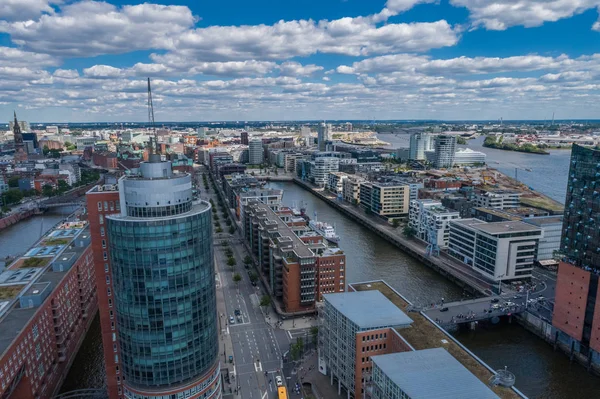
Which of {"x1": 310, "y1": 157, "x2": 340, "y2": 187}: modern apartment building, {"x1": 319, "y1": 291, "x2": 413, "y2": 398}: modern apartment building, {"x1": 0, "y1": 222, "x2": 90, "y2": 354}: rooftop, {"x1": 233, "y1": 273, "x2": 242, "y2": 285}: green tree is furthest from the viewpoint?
{"x1": 310, "y1": 157, "x2": 340, "y2": 187}: modern apartment building

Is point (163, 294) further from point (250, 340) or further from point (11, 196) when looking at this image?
point (11, 196)

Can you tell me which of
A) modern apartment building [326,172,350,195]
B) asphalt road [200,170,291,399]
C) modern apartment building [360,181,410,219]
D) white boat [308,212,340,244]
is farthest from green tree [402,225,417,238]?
modern apartment building [326,172,350,195]

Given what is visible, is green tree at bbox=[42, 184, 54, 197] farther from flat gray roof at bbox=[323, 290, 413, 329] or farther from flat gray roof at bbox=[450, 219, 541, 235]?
flat gray roof at bbox=[450, 219, 541, 235]

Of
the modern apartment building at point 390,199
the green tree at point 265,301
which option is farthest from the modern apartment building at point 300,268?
the modern apartment building at point 390,199

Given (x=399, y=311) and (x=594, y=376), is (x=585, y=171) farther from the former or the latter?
(x=399, y=311)

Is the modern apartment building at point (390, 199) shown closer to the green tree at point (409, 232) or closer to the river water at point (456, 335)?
the river water at point (456, 335)

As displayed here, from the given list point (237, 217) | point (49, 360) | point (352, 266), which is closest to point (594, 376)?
point (352, 266)
